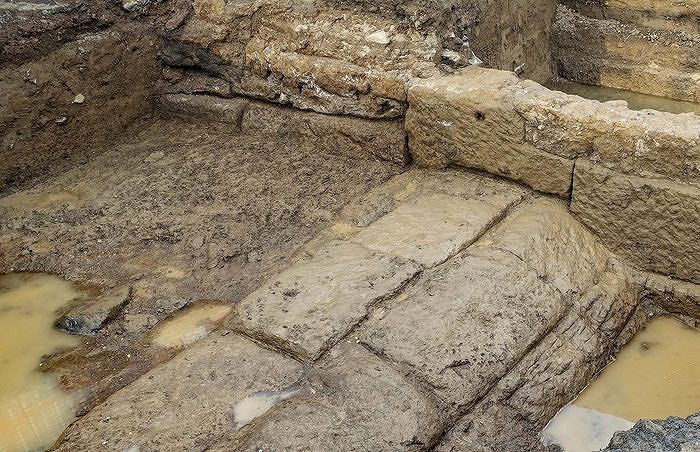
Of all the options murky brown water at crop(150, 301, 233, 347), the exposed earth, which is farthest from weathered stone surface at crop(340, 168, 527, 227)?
murky brown water at crop(150, 301, 233, 347)

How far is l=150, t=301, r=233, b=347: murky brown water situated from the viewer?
304cm

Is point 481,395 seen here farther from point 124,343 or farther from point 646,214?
point 124,343

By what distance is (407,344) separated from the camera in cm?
282

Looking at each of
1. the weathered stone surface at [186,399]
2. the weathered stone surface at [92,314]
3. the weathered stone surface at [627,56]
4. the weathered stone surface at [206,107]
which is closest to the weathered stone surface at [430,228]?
the weathered stone surface at [186,399]

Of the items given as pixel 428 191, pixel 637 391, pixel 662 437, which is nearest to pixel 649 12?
pixel 428 191

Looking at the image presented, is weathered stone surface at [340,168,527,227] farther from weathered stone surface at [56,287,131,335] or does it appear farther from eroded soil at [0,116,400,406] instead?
weathered stone surface at [56,287,131,335]

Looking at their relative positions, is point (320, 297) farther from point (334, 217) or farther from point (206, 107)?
point (206, 107)

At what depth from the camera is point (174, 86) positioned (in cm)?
451

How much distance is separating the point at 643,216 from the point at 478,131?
761 millimetres

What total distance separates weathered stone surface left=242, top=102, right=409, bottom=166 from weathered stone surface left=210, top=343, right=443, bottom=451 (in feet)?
4.68

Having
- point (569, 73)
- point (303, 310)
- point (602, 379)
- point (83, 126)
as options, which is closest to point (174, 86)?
point (83, 126)

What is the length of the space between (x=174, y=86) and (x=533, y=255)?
228cm

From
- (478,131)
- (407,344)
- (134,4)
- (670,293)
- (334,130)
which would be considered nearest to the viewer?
(407,344)

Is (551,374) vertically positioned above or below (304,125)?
below
